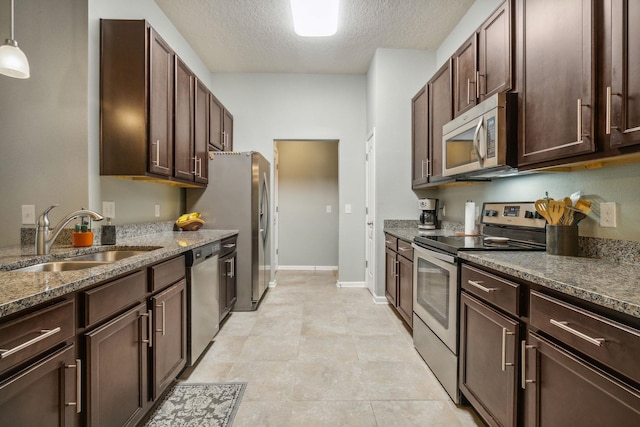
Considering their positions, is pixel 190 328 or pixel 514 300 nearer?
pixel 514 300

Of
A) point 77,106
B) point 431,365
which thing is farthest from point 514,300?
point 77,106

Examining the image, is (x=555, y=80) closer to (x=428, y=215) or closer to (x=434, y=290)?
(x=434, y=290)

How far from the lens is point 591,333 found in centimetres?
93

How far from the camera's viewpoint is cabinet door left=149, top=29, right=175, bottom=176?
7.29 feet

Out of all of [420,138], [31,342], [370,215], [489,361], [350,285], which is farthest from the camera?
[350,285]

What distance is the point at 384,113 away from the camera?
3709 mm

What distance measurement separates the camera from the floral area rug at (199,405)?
65.4 inches

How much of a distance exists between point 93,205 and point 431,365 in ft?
8.15

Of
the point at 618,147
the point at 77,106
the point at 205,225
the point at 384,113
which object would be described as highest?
the point at 384,113

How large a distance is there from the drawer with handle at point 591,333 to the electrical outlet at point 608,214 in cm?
72

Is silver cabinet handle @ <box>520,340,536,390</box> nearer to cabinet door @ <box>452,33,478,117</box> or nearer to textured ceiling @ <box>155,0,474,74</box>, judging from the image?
cabinet door @ <box>452,33,478,117</box>

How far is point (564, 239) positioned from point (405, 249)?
1406mm

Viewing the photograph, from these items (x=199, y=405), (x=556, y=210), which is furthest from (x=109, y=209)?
(x=556, y=210)

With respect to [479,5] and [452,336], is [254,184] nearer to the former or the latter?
[452,336]
